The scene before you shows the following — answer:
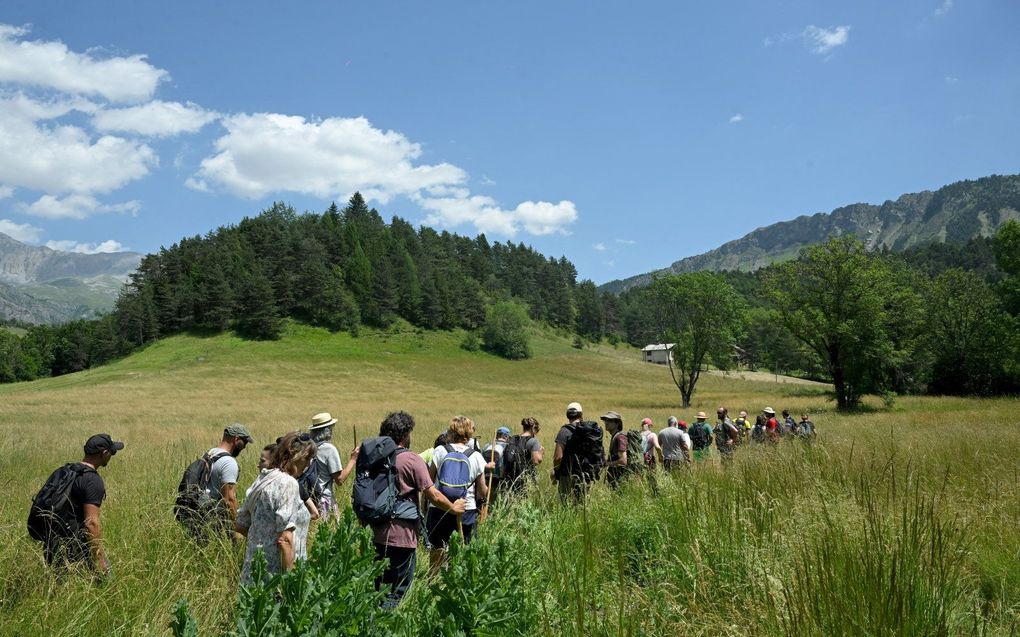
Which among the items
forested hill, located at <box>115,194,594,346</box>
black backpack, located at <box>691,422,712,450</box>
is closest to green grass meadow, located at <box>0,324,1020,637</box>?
black backpack, located at <box>691,422,712,450</box>

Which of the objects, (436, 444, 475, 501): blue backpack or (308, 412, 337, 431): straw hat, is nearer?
(436, 444, 475, 501): blue backpack

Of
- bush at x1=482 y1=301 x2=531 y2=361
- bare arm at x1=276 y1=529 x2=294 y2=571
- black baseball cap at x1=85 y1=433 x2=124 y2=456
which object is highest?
bush at x1=482 y1=301 x2=531 y2=361

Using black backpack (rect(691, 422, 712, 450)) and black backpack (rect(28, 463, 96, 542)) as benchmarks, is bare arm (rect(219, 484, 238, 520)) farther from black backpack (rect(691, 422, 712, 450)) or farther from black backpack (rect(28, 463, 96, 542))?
black backpack (rect(691, 422, 712, 450))

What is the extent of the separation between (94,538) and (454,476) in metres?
2.91

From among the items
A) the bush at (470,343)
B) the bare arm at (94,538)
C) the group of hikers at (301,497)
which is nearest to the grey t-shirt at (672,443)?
the group of hikers at (301,497)

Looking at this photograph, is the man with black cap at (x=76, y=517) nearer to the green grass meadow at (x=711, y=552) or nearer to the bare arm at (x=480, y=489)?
the green grass meadow at (x=711, y=552)

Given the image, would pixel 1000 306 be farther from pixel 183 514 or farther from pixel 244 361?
pixel 244 361

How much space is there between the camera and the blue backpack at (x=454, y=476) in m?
5.49

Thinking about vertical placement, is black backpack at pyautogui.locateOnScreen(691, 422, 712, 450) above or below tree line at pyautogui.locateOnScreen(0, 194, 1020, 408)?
below

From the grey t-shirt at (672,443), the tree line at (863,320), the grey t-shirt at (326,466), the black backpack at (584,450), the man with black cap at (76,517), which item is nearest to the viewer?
the man with black cap at (76,517)

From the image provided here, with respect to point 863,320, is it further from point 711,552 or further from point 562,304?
point 562,304

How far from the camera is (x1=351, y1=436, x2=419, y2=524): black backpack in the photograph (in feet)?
15.2

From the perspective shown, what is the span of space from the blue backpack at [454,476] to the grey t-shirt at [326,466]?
1.75 meters

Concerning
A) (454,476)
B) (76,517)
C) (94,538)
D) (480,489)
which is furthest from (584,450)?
(76,517)
